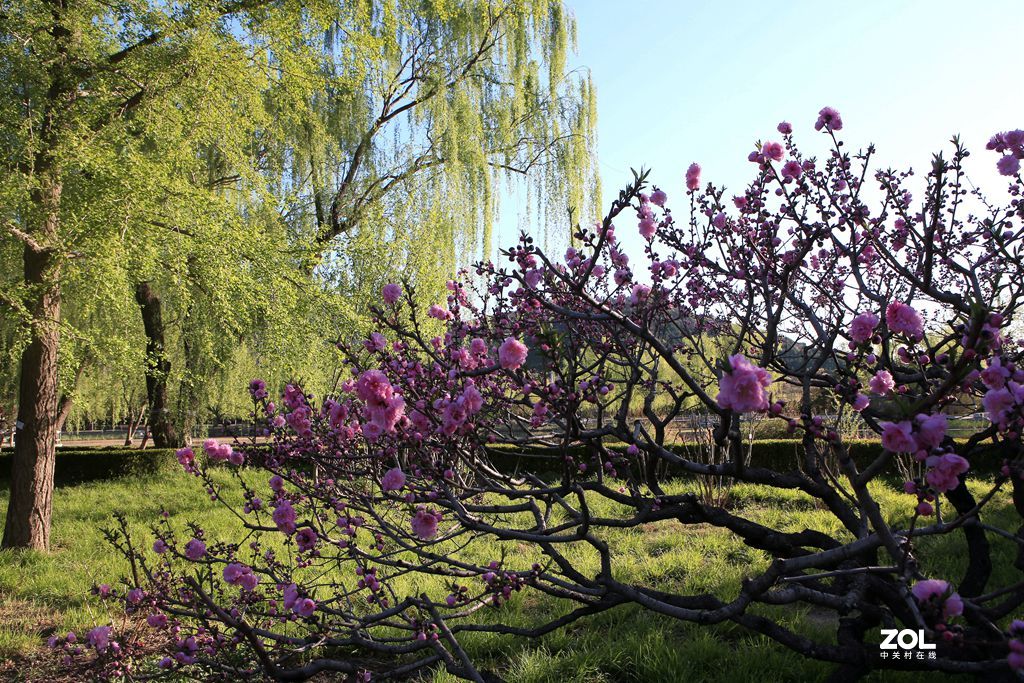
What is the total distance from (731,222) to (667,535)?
3924 mm

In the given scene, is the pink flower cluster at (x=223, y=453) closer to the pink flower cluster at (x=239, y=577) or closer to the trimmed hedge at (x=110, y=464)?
the pink flower cluster at (x=239, y=577)

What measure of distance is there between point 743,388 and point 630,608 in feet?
10.9

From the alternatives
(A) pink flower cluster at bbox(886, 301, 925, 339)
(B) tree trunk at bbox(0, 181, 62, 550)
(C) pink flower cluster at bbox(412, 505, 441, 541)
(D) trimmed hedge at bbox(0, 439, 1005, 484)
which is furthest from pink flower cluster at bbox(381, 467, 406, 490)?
(D) trimmed hedge at bbox(0, 439, 1005, 484)

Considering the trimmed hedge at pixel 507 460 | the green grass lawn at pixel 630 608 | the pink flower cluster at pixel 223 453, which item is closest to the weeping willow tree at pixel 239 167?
the green grass lawn at pixel 630 608

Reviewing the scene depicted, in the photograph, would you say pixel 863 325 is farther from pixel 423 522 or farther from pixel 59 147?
pixel 59 147

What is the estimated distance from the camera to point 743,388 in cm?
148

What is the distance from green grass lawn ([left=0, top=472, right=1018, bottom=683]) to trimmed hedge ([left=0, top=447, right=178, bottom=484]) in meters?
3.74

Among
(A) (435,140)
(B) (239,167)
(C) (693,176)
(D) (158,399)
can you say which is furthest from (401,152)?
(C) (693,176)

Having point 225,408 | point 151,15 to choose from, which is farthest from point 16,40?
point 225,408

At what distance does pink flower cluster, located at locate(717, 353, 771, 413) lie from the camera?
4.79 feet

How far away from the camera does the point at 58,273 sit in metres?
6.07

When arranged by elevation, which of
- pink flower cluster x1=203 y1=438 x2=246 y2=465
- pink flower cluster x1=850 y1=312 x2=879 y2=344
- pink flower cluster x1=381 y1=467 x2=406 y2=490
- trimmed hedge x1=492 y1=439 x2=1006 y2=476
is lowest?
trimmed hedge x1=492 y1=439 x2=1006 y2=476

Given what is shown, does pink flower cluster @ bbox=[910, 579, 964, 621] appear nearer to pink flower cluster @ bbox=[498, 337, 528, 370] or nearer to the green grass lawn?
pink flower cluster @ bbox=[498, 337, 528, 370]

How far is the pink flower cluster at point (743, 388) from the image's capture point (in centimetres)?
146
